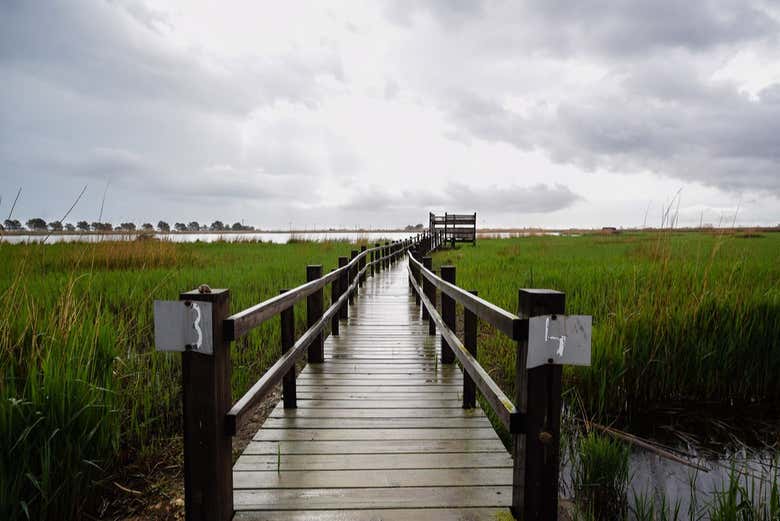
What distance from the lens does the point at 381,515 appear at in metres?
2.11

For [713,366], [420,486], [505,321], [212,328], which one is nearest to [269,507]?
[420,486]

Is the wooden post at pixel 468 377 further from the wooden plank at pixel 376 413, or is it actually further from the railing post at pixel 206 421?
the railing post at pixel 206 421

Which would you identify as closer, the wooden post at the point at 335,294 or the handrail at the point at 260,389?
the handrail at the point at 260,389

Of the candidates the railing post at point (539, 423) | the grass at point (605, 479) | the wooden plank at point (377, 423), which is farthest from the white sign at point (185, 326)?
the grass at point (605, 479)

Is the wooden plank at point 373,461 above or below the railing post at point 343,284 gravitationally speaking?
below

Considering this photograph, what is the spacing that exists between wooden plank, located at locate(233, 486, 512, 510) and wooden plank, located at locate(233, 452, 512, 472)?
229 mm

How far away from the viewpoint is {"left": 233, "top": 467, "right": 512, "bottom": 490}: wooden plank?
237 cm

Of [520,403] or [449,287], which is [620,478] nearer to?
[520,403]

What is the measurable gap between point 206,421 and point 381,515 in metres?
1.02

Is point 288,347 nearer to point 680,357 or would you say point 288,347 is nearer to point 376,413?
point 376,413

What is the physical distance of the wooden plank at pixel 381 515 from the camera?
2080 mm

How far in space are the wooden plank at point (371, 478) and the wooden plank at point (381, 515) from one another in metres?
0.21

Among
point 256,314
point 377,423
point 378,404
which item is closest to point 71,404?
point 256,314

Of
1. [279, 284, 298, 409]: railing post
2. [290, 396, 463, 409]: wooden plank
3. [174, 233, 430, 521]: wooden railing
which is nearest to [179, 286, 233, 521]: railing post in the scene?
[174, 233, 430, 521]: wooden railing
